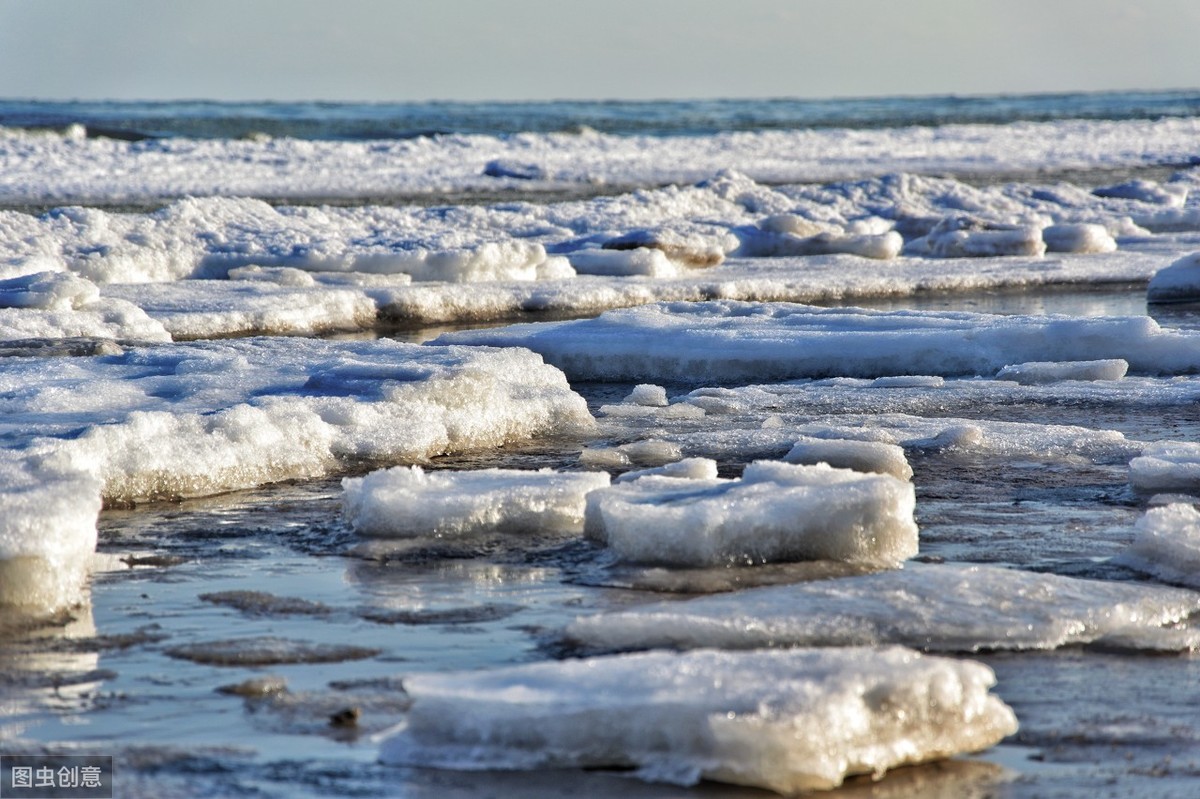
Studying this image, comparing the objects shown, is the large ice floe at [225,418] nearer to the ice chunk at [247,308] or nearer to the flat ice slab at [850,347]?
the flat ice slab at [850,347]

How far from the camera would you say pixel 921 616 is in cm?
365

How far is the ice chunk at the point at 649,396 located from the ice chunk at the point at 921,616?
10.5 feet

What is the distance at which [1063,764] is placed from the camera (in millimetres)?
2859

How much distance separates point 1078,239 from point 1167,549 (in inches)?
475

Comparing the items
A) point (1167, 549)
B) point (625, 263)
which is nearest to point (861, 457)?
point (1167, 549)

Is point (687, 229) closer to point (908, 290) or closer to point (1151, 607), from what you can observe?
point (908, 290)

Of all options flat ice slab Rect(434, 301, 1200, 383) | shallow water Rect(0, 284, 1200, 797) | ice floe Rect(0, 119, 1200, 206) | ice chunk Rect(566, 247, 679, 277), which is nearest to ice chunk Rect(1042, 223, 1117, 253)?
ice chunk Rect(566, 247, 679, 277)

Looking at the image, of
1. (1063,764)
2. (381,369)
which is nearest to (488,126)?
(381,369)

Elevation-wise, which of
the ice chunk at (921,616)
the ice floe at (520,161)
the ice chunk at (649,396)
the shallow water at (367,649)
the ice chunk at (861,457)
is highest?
the ice floe at (520,161)

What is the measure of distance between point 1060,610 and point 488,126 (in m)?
51.6

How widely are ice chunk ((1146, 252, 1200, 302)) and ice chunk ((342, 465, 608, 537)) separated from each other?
812 centimetres

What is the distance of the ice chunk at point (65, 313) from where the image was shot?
8445mm

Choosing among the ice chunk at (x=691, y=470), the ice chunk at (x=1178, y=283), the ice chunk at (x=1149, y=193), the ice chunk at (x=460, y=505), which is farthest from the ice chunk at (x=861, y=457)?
the ice chunk at (x=1149, y=193)

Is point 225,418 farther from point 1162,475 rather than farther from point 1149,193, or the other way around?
point 1149,193
